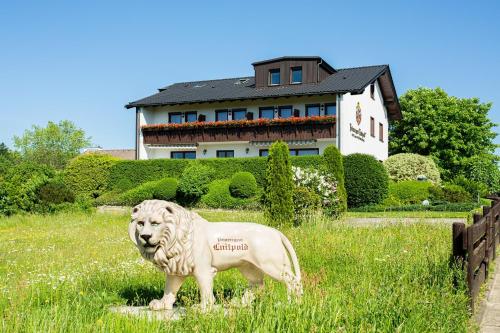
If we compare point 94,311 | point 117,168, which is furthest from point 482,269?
point 117,168

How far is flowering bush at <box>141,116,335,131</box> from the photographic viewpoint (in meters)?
32.2

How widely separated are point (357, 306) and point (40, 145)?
79791 mm

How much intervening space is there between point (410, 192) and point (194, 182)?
37.5 feet

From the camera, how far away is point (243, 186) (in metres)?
27.9

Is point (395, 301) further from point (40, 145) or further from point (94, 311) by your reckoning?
point (40, 145)

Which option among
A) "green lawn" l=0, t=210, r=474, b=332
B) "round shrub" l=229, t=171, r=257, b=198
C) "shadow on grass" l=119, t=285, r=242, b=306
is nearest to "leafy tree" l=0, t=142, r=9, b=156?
"round shrub" l=229, t=171, r=257, b=198

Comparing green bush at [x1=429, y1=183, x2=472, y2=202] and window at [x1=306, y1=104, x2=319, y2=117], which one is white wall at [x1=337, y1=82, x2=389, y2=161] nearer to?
window at [x1=306, y1=104, x2=319, y2=117]

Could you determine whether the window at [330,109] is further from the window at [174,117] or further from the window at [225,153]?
the window at [174,117]

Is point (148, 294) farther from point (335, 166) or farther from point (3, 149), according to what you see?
point (3, 149)

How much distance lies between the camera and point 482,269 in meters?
7.57

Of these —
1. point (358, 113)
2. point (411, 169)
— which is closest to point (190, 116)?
point (358, 113)

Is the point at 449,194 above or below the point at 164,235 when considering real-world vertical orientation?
above

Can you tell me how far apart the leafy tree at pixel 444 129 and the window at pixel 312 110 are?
13517mm

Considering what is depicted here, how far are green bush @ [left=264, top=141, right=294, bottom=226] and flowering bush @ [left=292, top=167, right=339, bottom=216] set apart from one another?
5.73m
